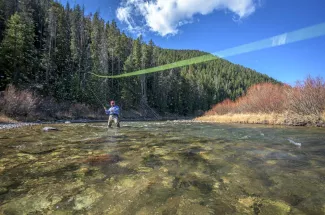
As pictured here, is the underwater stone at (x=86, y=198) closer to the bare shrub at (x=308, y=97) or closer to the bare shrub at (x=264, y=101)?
the bare shrub at (x=308, y=97)

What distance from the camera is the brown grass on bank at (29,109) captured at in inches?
696

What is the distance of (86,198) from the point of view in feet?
8.46

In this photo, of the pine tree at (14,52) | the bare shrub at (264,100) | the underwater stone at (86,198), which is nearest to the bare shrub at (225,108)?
the bare shrub at (264,100)

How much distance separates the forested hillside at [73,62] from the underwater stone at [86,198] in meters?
28.1

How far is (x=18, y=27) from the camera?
27.0 m

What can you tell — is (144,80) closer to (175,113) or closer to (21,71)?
(175,113)

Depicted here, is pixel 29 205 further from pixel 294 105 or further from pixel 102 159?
pixel 294 105

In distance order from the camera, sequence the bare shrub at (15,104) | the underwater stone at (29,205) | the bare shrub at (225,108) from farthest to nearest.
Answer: the bare shrub at (225,108) → the bare shrub at (15,104) → the underwater stone at (29,205)

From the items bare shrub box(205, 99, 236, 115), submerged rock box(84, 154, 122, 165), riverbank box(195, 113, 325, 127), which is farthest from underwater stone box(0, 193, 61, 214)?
bare shrub box(205, 99, 236, 115)

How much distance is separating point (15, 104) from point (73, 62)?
2432 cm

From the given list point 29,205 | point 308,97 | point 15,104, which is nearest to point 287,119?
point 308,97

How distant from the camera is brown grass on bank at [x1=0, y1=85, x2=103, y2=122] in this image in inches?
696

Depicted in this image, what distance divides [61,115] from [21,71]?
8364mm

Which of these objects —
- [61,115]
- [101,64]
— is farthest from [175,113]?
[61,115]
